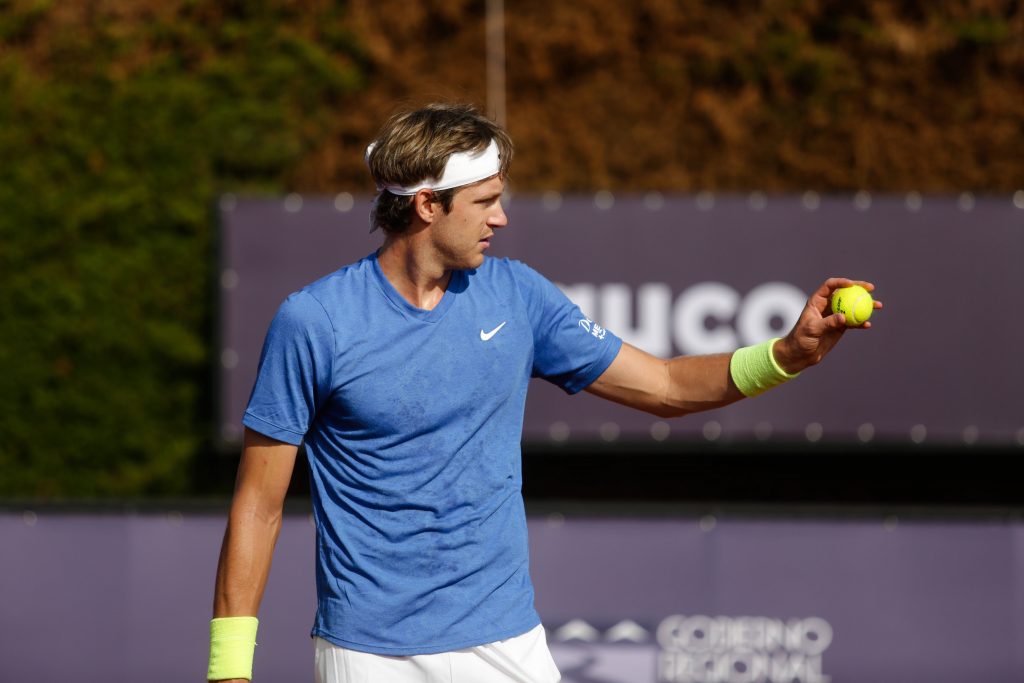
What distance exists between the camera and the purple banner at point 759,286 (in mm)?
6766

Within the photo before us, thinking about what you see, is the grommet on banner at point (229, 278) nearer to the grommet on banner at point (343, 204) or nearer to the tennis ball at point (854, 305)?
the grommet on banner at point (343, 204)

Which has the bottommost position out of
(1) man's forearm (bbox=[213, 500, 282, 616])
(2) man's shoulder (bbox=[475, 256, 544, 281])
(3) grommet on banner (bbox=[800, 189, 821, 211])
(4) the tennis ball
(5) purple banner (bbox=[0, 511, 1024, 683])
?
(5) purple banner (bbox=[0, 511, 1024, 683])

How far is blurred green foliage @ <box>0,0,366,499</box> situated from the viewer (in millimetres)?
7770

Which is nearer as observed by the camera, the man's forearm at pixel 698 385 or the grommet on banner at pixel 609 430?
the man's forearm at pixel 698 385

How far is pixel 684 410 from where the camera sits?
3.26m

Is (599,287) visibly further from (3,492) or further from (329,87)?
(3,492)

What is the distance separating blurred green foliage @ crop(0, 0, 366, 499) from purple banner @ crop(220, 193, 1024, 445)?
931 millimetres

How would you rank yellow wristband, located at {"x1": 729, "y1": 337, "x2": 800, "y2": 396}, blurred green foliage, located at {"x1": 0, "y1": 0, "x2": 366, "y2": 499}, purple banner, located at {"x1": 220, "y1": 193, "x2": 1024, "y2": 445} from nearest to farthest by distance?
yellow wristband, located at {"x1": 729, "y1": 337, "x2": 800, "y2": 396} < purple banner, located at {"x1": 220, "y1": 193, "x2": 1024, "y2": 445} < blurred green foliage, located at {"x1": 0, "y1": 0, "x2": 366, "y2": 499}

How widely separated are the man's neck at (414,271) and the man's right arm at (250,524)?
0.46 metres

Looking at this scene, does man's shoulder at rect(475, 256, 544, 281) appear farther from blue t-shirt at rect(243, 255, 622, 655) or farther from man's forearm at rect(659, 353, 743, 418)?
man's forearm at rect(659, 353, 743, 418)

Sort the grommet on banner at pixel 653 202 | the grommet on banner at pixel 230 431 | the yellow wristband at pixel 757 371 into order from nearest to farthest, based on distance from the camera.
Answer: the yellow wristband at pixel 757 371 < the grommet on banner at pixel 653 202 < the grommet on banner at pixel 230 431

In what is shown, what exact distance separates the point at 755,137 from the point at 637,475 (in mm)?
2226

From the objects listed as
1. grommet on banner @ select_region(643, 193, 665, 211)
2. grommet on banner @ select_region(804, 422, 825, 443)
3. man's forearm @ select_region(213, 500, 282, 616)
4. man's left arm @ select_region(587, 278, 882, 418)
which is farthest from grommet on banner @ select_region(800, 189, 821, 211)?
man's forearm @ select_region(213, 500, 282, 616)

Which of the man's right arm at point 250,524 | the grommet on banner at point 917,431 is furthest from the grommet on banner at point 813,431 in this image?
the man's right arm at point 250,524
